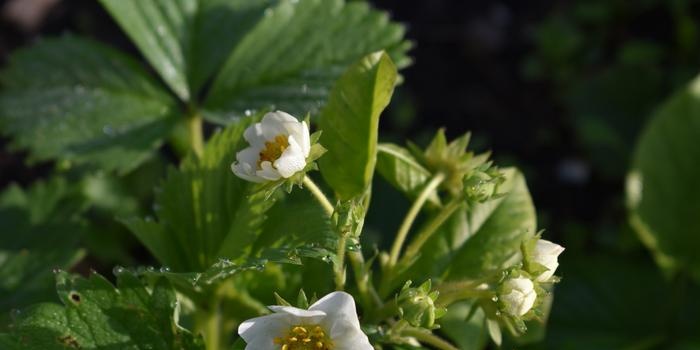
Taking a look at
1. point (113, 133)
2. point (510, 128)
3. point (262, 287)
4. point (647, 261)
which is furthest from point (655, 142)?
point (113, 133)

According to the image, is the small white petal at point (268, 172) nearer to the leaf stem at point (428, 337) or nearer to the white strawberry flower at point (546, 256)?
the leaf stem at point (428, 337)

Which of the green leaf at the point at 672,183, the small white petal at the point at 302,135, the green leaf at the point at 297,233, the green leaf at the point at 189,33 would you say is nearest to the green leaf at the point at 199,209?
the green leaf at the point at 297,233

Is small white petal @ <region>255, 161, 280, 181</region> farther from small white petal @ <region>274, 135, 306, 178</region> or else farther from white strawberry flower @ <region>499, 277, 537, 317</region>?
white strawberry flower @ <region>499, 277, 537, 317</region>

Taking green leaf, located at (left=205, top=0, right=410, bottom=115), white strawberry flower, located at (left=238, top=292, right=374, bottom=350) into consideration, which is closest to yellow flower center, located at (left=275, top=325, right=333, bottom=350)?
white strawberry flower, located at (left=238, top=292, right=374, bottom=350)

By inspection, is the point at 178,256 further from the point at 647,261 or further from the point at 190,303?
the point at 647,261

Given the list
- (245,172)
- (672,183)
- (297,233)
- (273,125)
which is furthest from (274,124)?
(672,183)

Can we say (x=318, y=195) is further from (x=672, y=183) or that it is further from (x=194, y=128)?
(x=672, y=183)
